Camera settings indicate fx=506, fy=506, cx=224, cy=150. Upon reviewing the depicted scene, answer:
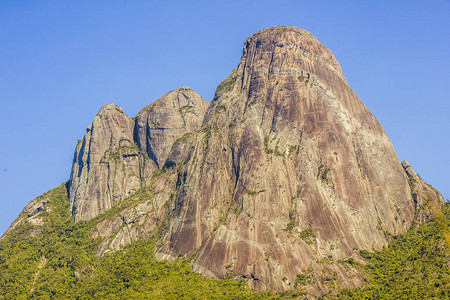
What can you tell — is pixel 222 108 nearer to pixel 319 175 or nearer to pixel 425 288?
pixel 319 175

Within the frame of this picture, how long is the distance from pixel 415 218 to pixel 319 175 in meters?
28.1

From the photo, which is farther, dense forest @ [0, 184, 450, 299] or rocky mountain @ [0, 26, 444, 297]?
rocky mountain @ [0, 26, 444, 297]

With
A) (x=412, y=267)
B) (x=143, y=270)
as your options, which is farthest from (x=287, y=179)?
(x=143, y=270)

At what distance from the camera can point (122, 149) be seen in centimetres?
17700

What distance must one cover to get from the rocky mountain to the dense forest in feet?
10.7

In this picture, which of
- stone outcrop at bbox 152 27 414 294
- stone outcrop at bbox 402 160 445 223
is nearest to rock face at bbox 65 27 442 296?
stone outcrop at bbox 152 27 414 294

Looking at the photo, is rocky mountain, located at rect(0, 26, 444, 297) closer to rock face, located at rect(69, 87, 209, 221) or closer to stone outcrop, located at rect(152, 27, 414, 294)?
stone outcrop, located at rect(152, 27, 414, 294)

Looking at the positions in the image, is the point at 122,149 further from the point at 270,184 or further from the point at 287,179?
the point at 287,179

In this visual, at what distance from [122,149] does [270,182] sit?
66.7 metres

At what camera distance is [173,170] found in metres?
164

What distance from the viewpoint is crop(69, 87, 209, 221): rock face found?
16575 cm

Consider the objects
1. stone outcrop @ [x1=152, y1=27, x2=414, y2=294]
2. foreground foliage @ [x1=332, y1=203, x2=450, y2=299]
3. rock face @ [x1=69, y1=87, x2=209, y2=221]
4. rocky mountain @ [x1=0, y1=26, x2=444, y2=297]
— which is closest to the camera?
foreground foliage @ [x1=332, y1=203, x2=450, y2=299]

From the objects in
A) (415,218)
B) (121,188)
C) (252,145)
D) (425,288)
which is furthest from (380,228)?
(121,188)

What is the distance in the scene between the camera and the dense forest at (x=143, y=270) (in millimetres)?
107250
